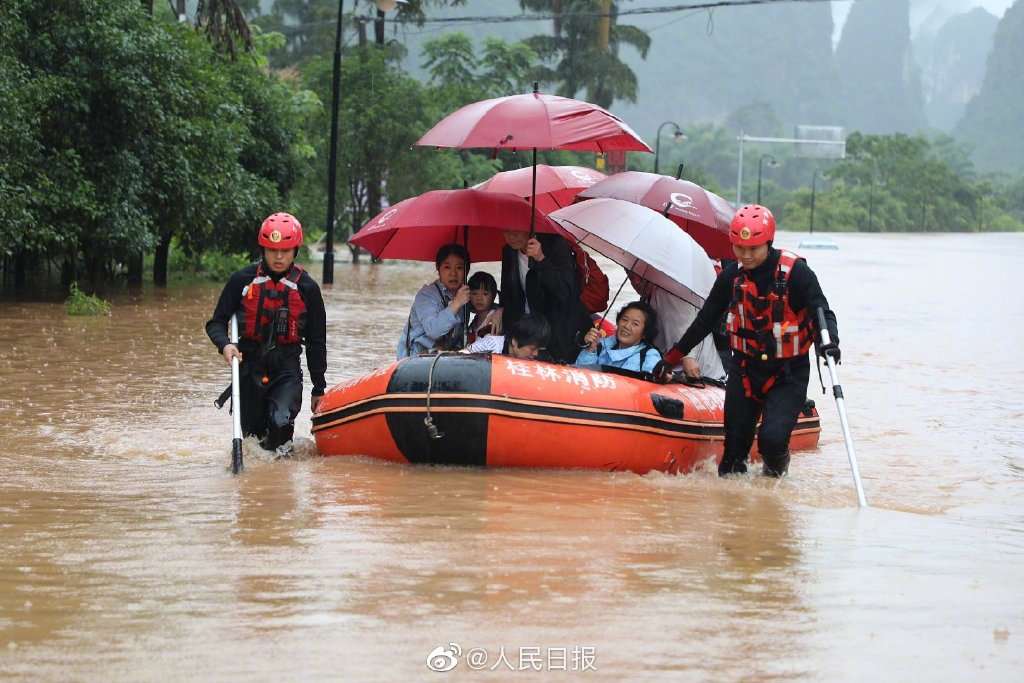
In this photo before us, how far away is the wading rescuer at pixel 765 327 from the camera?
327 inches

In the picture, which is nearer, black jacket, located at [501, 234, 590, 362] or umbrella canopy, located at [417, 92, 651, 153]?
umbrella canopy, located at [417, 92, 651, 153]

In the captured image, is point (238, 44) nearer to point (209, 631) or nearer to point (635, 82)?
point (209, 631)

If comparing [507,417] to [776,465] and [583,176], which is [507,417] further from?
[583,176]

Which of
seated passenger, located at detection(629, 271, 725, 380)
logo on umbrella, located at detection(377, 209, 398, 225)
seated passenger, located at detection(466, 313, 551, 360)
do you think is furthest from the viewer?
logo on umbrella, located at detection(377, 209, 398, 225)

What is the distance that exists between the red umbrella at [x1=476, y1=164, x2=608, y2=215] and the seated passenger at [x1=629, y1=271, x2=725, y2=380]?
58.5 inches

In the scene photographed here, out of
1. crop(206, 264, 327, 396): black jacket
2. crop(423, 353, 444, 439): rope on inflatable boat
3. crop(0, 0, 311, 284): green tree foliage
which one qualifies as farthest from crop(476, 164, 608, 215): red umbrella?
crop(0, 0, 311, 284): green tree foliage

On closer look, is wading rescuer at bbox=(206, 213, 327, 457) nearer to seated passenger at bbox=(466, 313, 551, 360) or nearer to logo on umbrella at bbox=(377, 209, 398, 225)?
seated passenger at bbox=(466, 313, 551, 360)

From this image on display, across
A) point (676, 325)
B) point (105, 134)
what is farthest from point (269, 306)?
point (105, 134)

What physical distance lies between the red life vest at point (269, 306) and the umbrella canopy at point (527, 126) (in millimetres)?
1296

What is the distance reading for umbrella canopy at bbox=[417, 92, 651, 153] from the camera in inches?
368

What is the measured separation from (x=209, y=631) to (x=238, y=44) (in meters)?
23.3

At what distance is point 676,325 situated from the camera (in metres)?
9.75

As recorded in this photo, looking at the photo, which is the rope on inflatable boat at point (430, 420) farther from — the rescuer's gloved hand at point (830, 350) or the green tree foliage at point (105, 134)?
the green tree foliage at point (105, 134)

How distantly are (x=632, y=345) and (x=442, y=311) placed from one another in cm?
123
